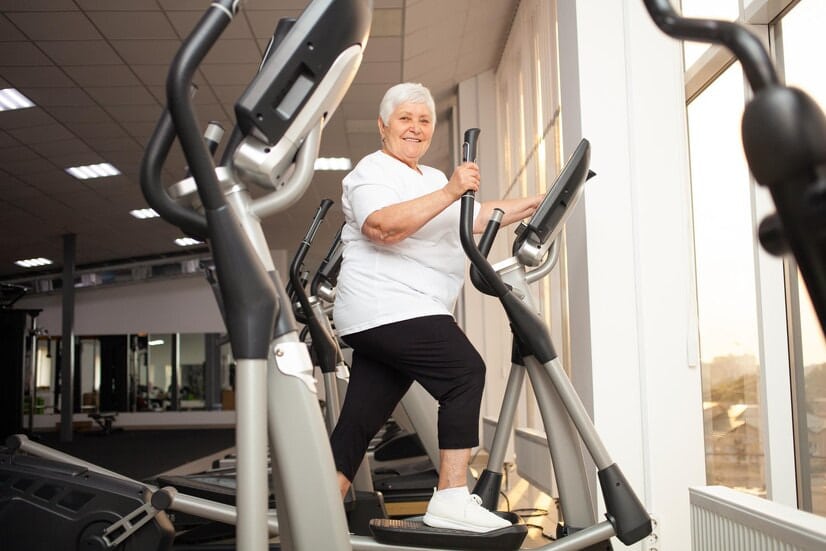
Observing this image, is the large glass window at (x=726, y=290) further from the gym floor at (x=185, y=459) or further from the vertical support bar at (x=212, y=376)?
the vertical support bar at (x=212, y=376)

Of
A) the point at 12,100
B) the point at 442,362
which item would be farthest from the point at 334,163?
the point at 442,362

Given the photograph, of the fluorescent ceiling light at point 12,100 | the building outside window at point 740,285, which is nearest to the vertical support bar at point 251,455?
the building outside window at point 740,285

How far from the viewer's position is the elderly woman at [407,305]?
189 centimetres

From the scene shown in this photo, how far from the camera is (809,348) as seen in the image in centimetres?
220

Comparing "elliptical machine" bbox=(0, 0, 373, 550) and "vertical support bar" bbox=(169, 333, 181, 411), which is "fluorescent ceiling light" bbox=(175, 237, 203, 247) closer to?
"vertical support bar" bbox=(169, 333, 181, 411)

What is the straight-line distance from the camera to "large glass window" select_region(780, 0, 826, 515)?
212 cm

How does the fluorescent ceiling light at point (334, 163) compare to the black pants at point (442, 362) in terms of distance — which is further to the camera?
the fluorescent ceiling light at point (334, 163)

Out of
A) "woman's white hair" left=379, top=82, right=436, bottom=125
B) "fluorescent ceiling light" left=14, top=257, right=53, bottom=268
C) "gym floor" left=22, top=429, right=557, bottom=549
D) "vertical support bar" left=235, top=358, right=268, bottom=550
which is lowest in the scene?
"gym floor" left=22, top=429, right=557, bottom=549

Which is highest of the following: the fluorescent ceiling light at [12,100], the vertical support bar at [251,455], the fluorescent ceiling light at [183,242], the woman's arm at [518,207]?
the fluorescent ceiling light at [183,242]

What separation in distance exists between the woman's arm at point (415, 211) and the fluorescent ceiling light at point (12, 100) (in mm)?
A: 5572

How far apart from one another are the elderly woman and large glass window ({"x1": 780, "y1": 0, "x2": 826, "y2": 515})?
0.92m

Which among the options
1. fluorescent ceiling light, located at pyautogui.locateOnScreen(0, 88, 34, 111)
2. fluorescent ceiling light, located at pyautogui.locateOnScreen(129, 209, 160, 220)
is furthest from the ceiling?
fluorescent ceiling light, located at pyautogui.locateOnScreen(129, 209, 160, 220)

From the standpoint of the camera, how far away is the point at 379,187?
1.97 m

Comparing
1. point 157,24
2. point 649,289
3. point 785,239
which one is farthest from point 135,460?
point 785,239
